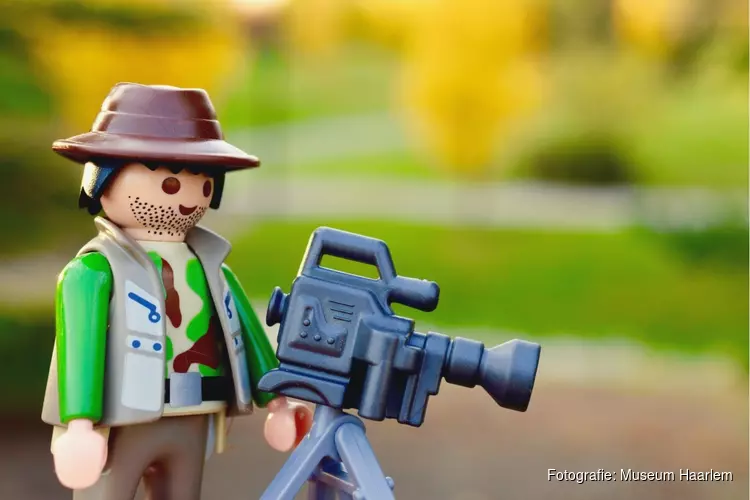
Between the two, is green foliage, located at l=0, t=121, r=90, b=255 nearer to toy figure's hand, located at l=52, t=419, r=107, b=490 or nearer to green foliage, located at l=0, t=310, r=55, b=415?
green foliage, located at l=0, t=310, r=55, b=415

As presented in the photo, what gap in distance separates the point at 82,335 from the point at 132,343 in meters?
0.09

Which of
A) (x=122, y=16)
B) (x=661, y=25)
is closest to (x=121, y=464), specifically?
(x=122, y=16)

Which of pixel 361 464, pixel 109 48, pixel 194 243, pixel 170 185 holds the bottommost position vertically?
pixel 361 464

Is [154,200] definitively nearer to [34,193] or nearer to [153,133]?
[153,133]

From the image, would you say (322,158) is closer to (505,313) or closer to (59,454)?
(505,313)

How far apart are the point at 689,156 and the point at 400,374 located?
17.3ft

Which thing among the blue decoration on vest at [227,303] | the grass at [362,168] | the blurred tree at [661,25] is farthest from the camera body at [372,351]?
the grass at [362,168]

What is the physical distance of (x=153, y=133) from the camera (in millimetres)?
1738

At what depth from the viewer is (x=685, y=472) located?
386 centimetres

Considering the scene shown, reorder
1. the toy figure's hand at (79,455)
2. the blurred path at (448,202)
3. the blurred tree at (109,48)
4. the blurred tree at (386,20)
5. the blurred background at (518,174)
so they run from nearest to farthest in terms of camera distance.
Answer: the toy figure's hand at (79,455) → the blurred tree at (109,48) → the blurred background at (518,174) → the blurred tree at (386,20) → the blurred path at (448,202)

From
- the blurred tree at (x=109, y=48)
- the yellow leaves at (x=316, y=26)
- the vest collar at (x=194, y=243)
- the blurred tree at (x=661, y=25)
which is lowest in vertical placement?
the vest collar at (x=194, y=243)

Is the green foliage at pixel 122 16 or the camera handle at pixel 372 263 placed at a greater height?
the green foliage at pixel 122 16

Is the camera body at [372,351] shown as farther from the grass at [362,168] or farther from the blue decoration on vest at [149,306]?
the grass at [362,168]

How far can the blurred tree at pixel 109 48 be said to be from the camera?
12.9 ft
